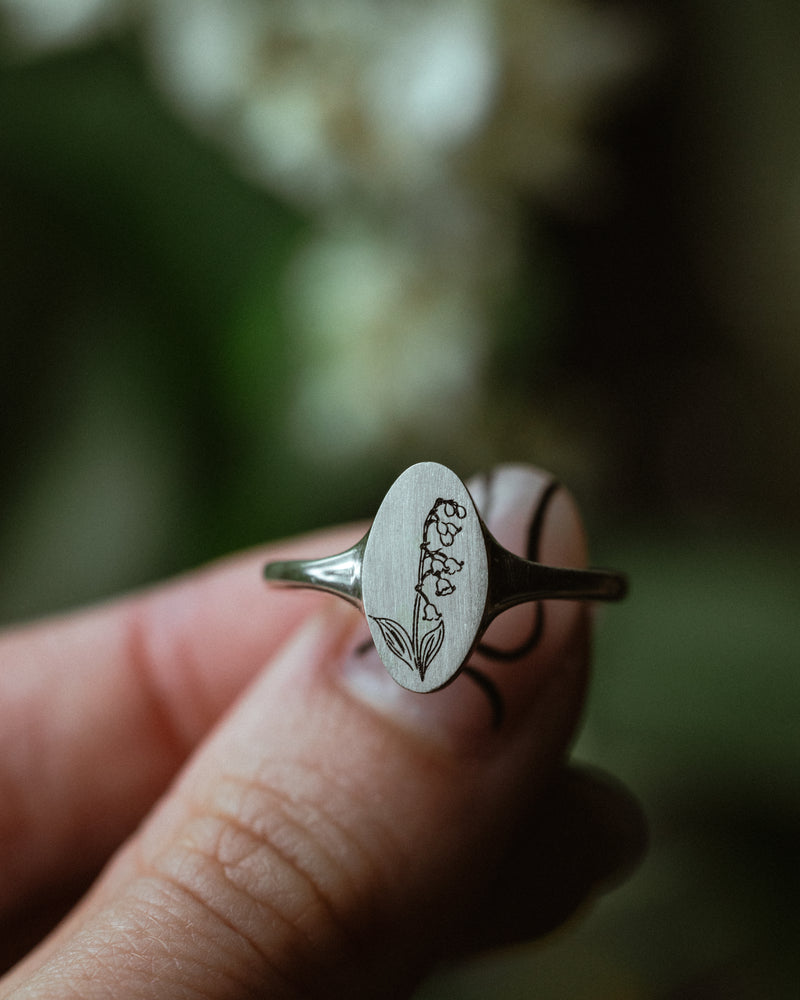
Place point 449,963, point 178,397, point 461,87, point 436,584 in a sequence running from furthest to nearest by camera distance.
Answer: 1. point 178,397
2. point 461,87
3. point 449,963
4. point 436,584

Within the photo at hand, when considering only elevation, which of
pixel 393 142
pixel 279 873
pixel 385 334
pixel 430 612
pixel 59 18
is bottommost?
pixel 279 873

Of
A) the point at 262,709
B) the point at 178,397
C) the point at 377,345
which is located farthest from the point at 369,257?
the point at 262,709

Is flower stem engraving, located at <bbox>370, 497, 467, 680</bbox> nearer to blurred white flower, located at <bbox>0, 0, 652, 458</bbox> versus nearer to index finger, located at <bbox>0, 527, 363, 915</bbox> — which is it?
index finger, located at <bbox>0, 527, 363, 915</bbox>

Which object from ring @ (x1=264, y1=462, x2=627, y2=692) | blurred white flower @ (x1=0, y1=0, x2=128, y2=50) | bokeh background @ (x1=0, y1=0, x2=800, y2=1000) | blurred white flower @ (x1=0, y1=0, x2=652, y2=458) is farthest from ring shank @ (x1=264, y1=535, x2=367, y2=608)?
blurred white flower @ (x1=0, y1=0, x2=128, y2=50)

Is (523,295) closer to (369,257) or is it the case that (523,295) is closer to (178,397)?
(369,257)

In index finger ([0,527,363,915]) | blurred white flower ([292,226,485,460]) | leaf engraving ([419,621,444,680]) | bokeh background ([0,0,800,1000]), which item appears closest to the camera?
leaf engraving ([419,621,444,680])

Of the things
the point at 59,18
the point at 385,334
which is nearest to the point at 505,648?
the point at 385,334

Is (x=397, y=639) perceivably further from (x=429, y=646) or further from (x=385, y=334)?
(x=385, y=334)
